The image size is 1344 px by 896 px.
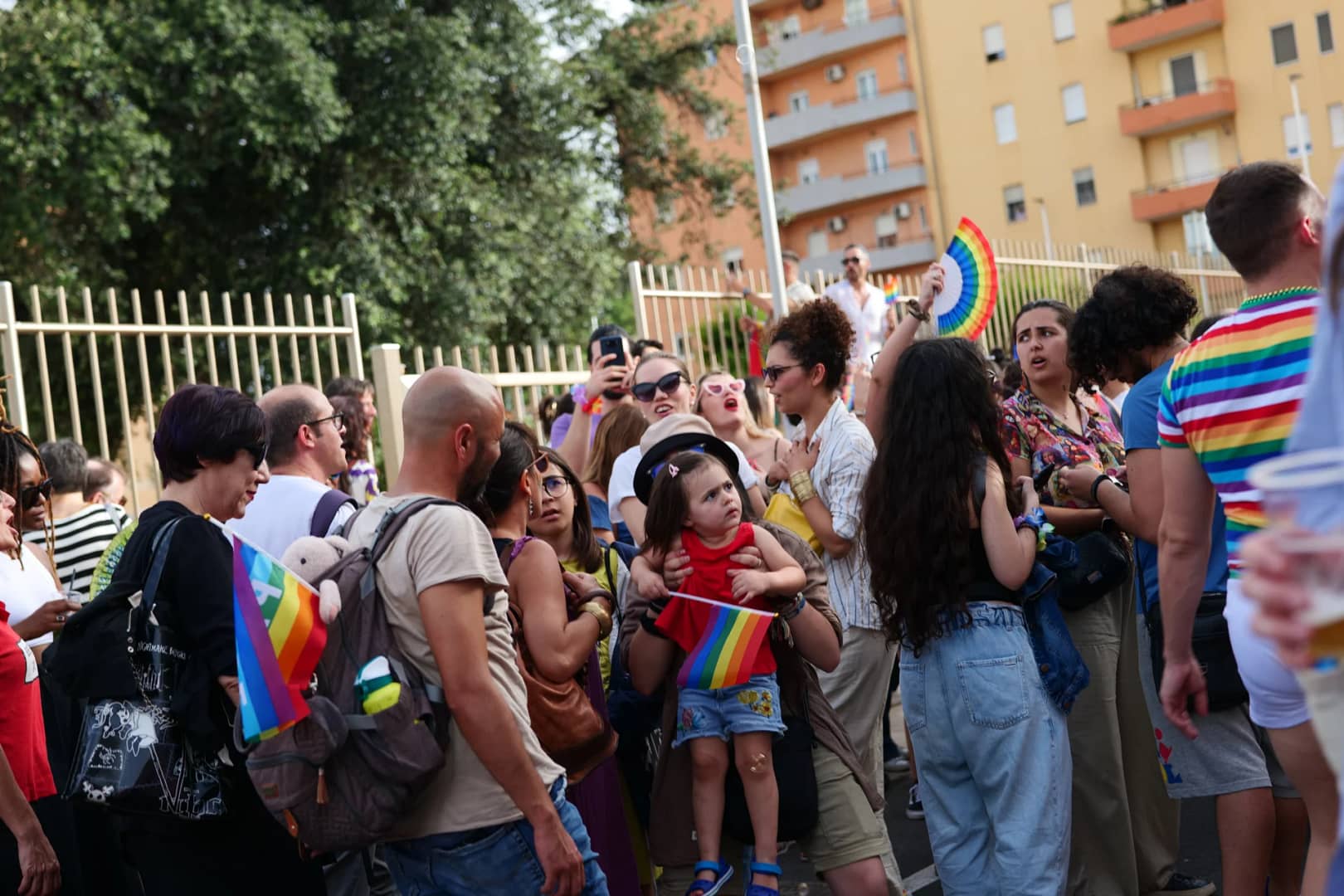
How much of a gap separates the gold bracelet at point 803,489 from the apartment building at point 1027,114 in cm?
2813

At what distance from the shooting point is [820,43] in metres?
49.5

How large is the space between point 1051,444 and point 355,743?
2920 mm

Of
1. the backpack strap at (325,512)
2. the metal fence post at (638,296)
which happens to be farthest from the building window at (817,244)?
the backpack strap at (325,512)

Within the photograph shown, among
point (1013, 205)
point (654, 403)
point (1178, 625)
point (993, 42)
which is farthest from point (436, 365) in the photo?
point (993, 42)

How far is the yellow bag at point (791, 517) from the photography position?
16.6 feet

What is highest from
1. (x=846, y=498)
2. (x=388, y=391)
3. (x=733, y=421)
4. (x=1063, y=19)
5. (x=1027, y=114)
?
(x=1063, y=19)

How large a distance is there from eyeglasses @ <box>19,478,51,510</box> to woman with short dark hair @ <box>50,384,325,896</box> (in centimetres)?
150

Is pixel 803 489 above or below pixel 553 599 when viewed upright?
above

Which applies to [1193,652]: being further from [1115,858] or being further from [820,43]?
[820,43]

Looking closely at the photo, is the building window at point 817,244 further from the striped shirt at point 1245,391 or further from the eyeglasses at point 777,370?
the striped shirt at point 1245,391

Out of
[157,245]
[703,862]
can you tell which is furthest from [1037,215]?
[703,862]

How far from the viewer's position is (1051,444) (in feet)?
16.4

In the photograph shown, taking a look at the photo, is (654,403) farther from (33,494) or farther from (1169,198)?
(1169,198)

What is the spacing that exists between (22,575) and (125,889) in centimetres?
117
